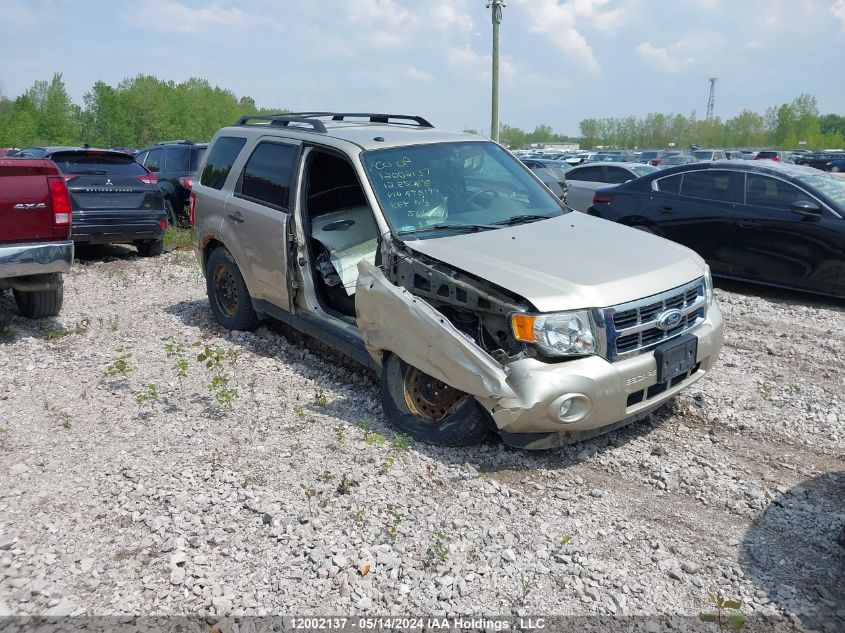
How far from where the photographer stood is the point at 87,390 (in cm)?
562

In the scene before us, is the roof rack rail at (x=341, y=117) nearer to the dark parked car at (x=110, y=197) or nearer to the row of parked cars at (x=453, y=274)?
the row of parked cars at (x=453, y=274)

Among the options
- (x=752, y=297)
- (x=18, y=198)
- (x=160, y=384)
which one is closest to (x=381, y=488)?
(x=160, y=384)

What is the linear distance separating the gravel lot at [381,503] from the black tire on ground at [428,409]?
131mm

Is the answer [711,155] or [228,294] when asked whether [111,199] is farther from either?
[711,155]

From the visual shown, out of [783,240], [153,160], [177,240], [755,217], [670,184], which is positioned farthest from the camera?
[153,160]

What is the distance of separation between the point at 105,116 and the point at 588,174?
171 ft

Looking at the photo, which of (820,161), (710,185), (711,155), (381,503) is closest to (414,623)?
(381,503)

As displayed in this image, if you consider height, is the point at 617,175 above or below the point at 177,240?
above

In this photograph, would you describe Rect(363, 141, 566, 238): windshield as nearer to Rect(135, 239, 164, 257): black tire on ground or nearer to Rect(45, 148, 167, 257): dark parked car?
Rect(45, 148, 167, 257): dark parked car

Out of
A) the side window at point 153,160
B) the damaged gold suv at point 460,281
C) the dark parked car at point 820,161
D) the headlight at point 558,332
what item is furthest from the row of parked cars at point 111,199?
the dark parked car at point 820,161

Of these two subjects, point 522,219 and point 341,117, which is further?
point 341,117

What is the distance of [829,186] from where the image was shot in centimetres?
831

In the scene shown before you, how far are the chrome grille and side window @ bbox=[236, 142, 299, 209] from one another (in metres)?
2.94

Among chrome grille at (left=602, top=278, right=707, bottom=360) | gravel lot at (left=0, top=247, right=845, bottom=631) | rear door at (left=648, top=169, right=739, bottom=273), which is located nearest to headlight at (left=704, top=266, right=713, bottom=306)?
chrome grille at (left=602, top=278, right=707, bottom=360)
